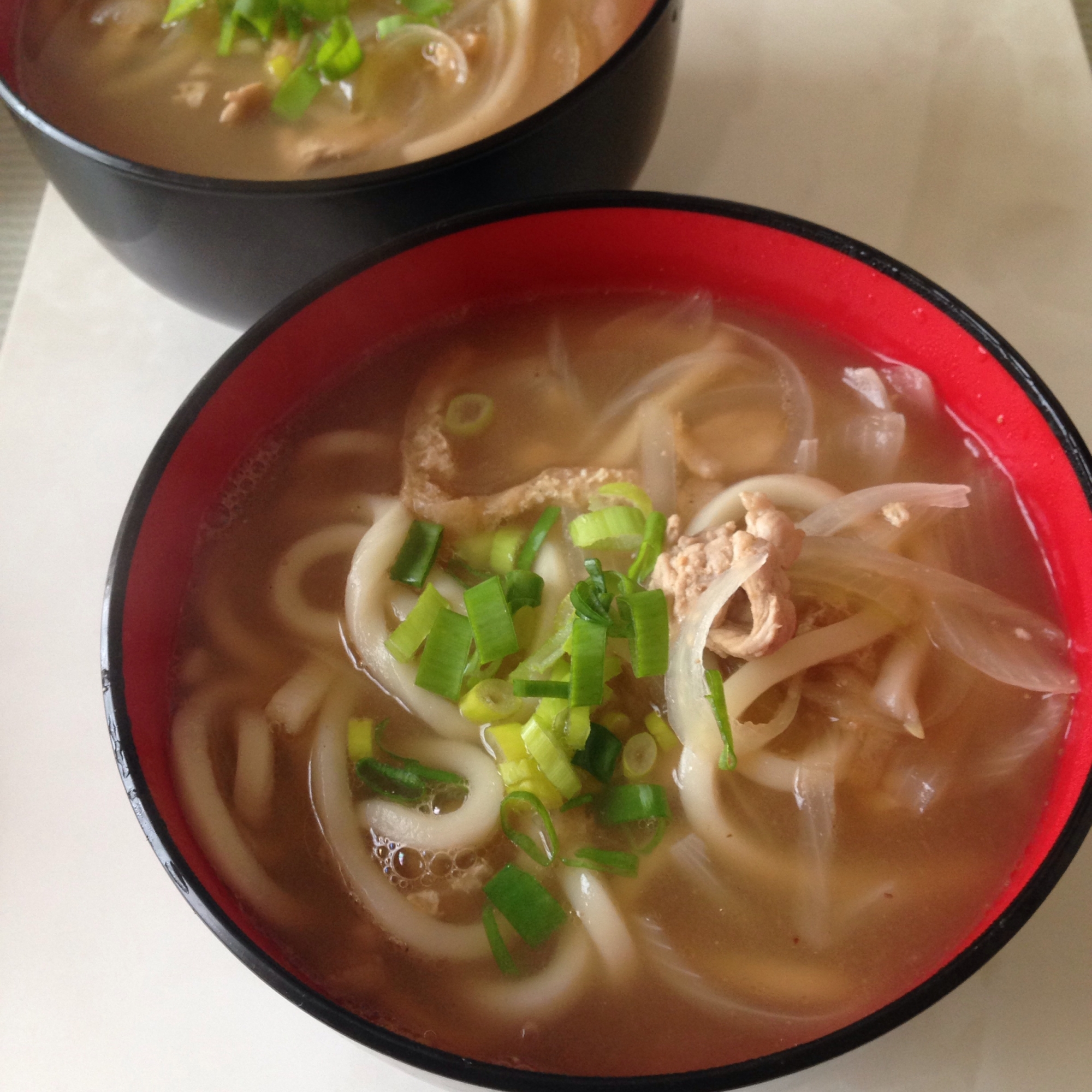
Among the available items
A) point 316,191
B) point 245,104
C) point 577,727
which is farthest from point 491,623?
point 245,104

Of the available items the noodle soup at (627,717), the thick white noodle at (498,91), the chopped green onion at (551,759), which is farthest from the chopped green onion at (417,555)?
the thick white noodle at (498,91)

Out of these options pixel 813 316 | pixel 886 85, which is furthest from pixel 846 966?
pixel 886 85

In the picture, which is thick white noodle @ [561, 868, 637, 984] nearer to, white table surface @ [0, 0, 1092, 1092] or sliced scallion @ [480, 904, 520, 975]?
sliced scallion @ [480, 904, 520, 975]

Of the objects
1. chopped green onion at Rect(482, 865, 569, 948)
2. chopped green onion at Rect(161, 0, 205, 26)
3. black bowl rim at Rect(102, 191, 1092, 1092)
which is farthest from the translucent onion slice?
chopped green onion at Rect(161, 0, 205, 26)

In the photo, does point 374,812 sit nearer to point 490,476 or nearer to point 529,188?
point 490,476

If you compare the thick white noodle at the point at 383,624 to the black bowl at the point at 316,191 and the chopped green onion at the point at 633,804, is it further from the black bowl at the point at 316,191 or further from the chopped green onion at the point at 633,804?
the black bowl at the point at 316,191
